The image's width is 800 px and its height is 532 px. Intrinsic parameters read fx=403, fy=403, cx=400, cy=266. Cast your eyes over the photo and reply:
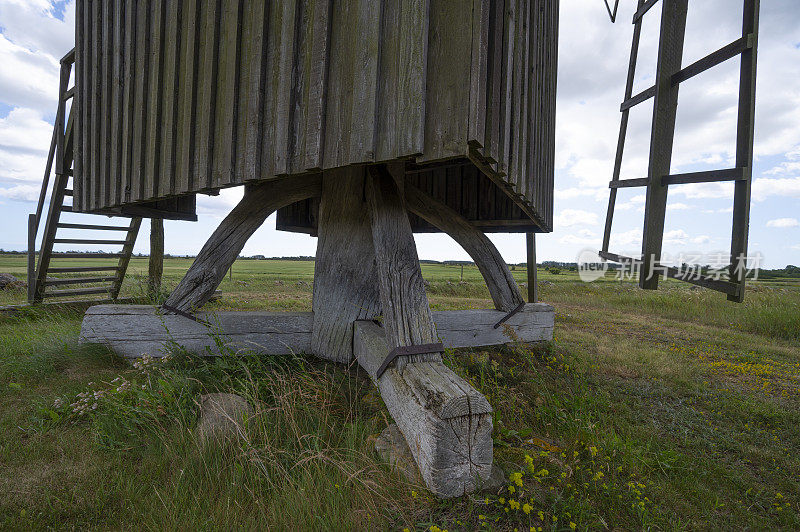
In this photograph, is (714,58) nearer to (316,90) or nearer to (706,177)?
(706,177)

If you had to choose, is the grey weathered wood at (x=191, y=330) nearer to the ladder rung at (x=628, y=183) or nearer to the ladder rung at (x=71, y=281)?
the ladder rung at (x=628, y=183)

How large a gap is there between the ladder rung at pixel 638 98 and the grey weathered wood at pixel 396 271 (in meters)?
2.98

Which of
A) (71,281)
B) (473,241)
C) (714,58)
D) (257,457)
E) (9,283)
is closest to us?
(257,457)

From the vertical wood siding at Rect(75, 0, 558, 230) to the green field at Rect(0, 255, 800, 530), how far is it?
1.50 m

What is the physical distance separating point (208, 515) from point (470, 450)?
3.87 feet

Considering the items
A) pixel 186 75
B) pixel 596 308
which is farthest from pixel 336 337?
pixel 596 308

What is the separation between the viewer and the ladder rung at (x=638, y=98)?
13.4ft

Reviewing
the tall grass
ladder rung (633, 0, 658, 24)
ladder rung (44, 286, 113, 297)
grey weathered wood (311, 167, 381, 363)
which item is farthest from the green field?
ladder rung (633, 0, 658, 24)

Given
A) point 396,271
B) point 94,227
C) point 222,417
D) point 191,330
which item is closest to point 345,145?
point 396,271

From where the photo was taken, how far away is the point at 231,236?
135 inches

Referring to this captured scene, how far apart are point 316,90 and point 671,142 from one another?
11.0 feet

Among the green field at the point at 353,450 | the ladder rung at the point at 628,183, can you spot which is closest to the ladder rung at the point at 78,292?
the green field at the point at 353,450

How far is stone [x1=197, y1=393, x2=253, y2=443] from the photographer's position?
2.13 metres

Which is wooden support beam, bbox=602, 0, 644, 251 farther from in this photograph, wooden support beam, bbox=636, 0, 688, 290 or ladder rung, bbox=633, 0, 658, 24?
wooden support beam, bbox=636, 0, 688, 290
